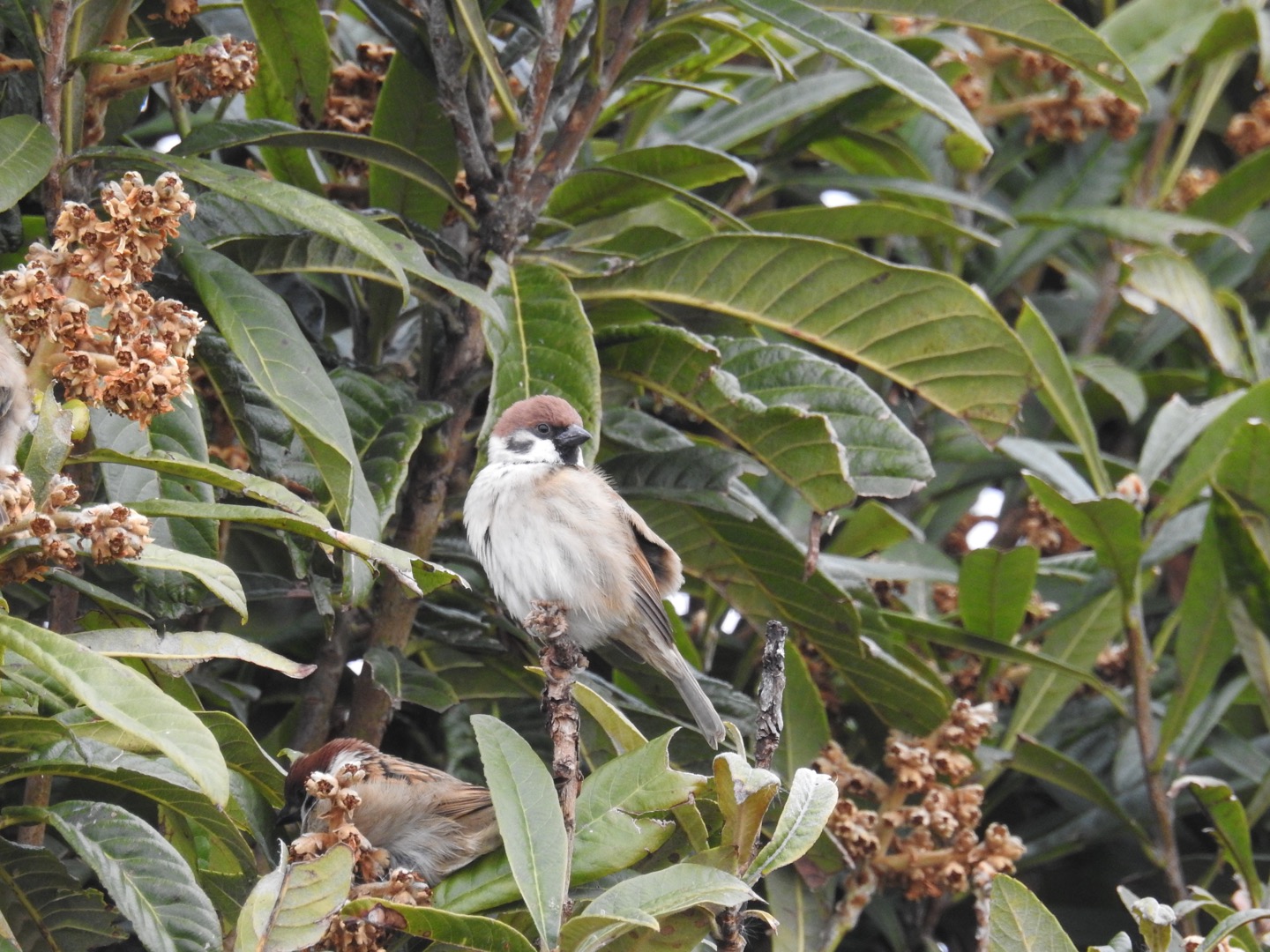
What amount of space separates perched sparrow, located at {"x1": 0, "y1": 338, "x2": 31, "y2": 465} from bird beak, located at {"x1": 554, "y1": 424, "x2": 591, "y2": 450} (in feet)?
3.27

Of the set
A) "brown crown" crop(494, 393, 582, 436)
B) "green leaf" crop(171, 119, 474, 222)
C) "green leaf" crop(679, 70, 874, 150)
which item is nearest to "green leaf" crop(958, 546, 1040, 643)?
"brown crown" crop(494, 393, 582, 436)

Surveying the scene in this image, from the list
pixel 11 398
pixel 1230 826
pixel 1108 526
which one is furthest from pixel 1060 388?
pixel 11 398

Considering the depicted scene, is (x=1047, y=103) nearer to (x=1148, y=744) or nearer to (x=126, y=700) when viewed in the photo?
(x=1148, y=744)

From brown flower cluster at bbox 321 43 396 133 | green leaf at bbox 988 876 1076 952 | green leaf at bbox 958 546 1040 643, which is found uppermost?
brown flower cluster at bbox 321 43 396 133

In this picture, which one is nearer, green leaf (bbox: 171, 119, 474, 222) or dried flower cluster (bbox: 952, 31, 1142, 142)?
green leaf (bbox: 171, 119, 474, 222)

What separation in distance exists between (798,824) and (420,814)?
1268mm

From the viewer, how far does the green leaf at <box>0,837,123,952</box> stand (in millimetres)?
2164

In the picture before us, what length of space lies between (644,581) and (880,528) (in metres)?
0.92

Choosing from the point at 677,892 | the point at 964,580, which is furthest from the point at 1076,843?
the point at 677,892

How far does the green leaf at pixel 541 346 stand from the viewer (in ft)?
8.86

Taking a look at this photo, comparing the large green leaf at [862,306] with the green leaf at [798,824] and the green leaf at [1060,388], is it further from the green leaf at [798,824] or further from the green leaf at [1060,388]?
the green leaf at [798,824]

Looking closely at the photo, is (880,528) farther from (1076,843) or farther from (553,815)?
(553,815)

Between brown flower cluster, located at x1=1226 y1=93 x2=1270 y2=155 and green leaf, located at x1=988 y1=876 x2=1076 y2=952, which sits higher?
brown flower cluster, located at x1=1226 y1=93 x2=1270 y2=155

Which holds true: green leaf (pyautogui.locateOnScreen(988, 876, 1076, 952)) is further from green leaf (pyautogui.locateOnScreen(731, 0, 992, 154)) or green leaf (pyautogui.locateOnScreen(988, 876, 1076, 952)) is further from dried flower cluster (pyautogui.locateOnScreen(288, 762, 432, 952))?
green leaf (pyautogui.locateOnScreen(731, 0, 992, 154))
